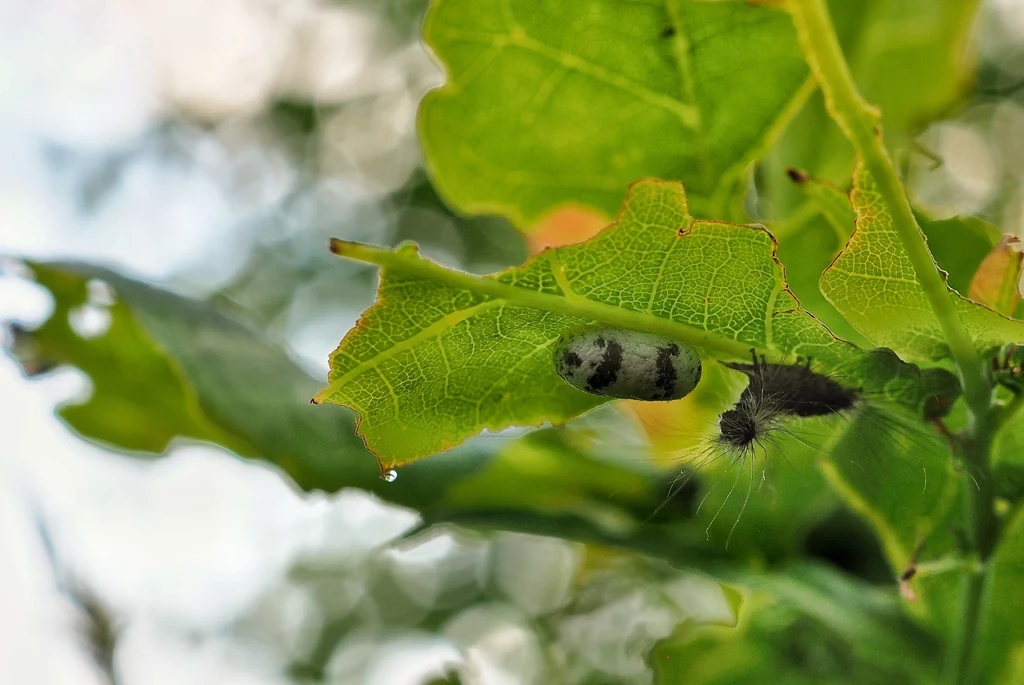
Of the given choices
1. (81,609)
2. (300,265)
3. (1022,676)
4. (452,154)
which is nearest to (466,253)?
(300,265)

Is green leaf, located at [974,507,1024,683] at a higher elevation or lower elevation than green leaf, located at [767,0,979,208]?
lower

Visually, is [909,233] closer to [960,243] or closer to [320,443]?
[960,243]

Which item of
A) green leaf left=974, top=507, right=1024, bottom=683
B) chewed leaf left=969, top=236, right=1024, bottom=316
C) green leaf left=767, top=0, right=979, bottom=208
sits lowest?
green leaf left=974, top=507, right=1024, bottom=683

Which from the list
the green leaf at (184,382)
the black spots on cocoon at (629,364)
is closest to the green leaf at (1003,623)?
the black spots on cocoon at (629,364)

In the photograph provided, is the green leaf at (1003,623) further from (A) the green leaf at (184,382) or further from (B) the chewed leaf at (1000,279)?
(A) the green leaf at (184,382)

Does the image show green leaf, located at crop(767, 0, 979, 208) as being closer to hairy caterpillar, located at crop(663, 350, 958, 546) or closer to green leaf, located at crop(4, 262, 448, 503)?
hairy caterpillar, located at crop(663, 350, 958, 546)

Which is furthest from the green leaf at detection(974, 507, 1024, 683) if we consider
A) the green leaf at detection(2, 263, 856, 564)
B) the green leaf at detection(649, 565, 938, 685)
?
the green leaf at detection(2, 263, 856, 564)

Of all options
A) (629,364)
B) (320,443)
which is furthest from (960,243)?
(320,443)
